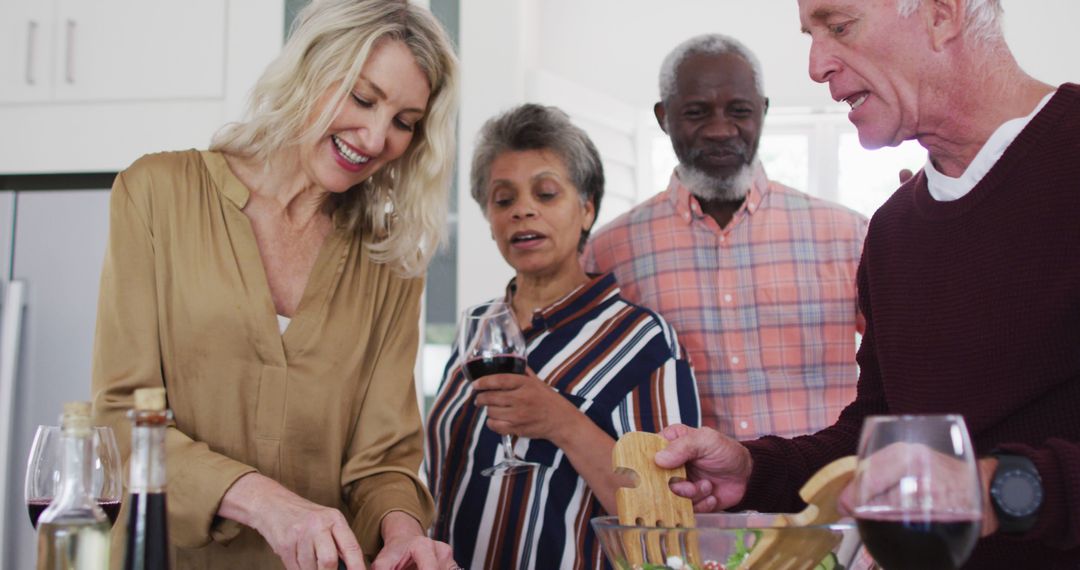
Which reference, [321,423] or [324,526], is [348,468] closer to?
[321,423]

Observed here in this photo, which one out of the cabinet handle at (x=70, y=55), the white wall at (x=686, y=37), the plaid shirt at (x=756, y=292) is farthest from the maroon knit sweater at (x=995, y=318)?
the white wall at (x=686, y=37)

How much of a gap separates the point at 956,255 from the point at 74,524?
1.06 meters

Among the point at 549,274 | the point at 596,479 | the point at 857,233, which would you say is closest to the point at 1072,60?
the point at 857,233

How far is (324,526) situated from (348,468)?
0.40 metres

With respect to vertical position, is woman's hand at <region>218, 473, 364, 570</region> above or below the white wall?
below

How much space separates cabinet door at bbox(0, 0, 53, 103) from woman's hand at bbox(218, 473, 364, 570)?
7.63 feet

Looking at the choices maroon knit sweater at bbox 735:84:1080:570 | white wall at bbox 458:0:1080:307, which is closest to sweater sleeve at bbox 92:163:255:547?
maroon knit sweater at bbox 735:84:1080:570

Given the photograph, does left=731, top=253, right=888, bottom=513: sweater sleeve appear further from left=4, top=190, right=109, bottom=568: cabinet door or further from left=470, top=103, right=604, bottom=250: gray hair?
left=4, top=190, right=109, bottom=568: cabinet door

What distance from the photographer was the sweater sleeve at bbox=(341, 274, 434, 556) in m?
1.61

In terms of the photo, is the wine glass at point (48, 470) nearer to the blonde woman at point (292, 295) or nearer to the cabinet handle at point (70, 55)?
the blonde woman at point (292, 295)

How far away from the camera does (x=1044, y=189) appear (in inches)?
51.2

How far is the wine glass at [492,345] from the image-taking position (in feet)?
6.02

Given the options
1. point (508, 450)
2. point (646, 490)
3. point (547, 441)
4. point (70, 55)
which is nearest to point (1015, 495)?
point (646, 490)

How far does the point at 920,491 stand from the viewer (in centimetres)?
81
